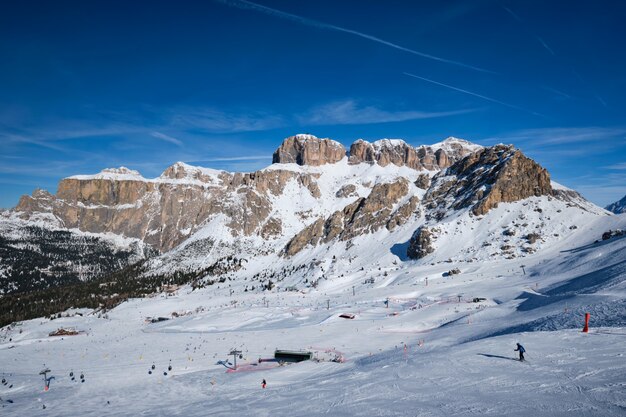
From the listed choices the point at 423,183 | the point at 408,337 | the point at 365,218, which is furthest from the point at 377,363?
the point at 423,183

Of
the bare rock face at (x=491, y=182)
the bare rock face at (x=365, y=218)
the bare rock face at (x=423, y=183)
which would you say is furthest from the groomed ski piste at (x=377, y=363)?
the bare rock face at (x=423, y=183)

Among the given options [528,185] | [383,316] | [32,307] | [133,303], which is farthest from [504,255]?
[32,307]

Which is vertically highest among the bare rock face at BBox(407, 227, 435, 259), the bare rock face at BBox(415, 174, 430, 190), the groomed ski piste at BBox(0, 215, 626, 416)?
the bare rock face at BBox(415, 174, 430, 190)

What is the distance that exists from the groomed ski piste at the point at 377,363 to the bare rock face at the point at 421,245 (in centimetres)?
4543

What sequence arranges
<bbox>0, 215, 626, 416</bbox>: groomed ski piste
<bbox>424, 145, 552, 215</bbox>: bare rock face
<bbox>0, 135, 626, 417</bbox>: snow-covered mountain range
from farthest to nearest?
<bbox>424, 145, 552, 215</bbox>: bare rock face < <bbox>0, 135, 626, 417</bbox>: snow-covered mountain range < <bbox>0, 215, 626, 416</bbox>: groomed ski piste

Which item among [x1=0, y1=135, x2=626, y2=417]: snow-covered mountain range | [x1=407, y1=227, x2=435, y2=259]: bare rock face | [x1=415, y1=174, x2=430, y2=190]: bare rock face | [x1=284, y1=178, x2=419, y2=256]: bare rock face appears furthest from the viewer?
[x1=415, y1=174, x2=430, y2=190]: bare rock face

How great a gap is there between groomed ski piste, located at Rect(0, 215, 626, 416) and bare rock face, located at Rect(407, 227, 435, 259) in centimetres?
4543

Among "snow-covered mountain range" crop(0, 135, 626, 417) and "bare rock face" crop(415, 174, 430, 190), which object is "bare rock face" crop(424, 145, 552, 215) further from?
"bare rock face" crop(415, 174, 430, 190)

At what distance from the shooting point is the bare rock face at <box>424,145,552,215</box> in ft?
413

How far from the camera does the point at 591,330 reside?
24406 millimetres

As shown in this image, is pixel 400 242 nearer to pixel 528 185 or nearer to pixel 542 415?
pixel 528 185

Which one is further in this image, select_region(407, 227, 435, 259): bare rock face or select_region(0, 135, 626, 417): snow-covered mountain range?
select_region(407, 227, 435, 259): bare rock face

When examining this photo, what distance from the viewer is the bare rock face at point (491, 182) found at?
126m

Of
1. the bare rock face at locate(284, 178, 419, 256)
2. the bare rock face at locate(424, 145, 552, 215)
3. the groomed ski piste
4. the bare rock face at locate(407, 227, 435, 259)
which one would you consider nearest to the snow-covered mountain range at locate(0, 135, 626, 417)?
the groomed ski piste
